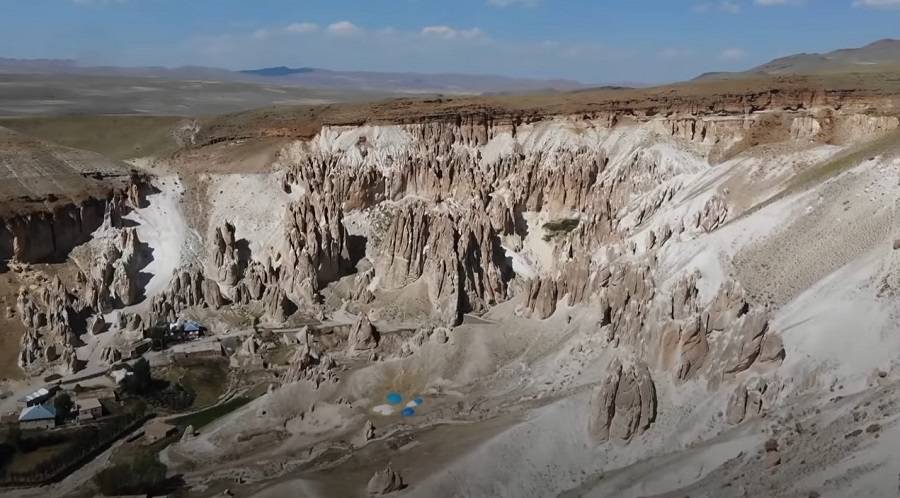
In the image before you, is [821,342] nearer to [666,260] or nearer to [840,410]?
[840,410]

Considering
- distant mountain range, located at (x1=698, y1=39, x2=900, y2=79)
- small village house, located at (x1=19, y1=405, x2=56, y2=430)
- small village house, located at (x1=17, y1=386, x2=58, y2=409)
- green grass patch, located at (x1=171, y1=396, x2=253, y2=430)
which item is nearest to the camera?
small village house, located at (x1=19, y1=405, x2=56, y2=430)

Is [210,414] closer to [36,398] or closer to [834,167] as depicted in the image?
[36,398]

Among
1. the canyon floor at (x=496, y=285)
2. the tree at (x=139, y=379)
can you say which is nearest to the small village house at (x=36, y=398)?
the canyon floor at (x=496, y=285)

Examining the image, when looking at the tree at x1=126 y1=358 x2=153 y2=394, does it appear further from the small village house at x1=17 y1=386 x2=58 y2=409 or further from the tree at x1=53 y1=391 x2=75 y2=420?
the small village house at x1=17 y1=386 x2=58 y2=409

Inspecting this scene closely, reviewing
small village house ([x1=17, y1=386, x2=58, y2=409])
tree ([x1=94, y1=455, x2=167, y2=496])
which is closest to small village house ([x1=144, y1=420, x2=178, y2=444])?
tree ([x1=94, y1=455, x2=167, y2=496])

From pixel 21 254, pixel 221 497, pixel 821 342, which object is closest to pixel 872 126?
pixel 821 342

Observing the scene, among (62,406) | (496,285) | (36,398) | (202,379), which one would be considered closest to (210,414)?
(202,379)

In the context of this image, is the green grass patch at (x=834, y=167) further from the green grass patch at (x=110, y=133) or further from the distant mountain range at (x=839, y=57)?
the distant mountain range at (x=839, y=57)
